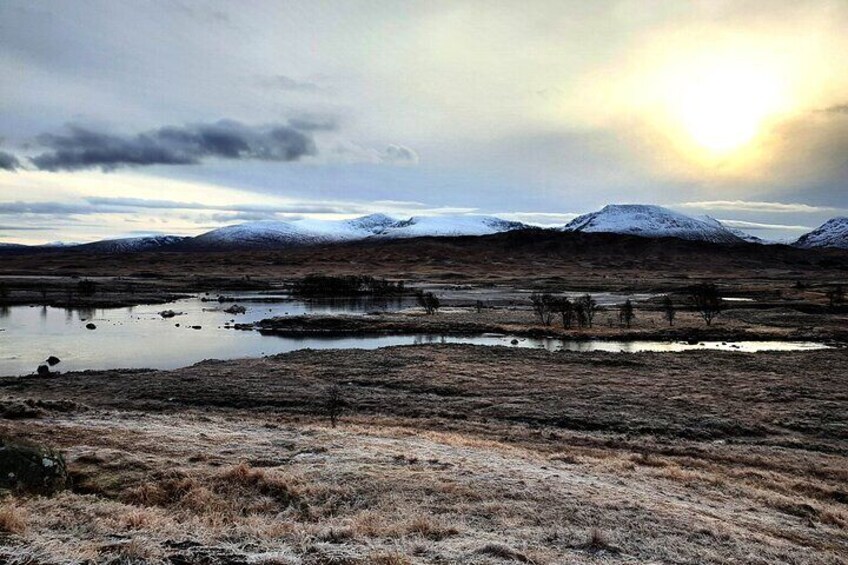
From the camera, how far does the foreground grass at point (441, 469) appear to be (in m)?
10.3

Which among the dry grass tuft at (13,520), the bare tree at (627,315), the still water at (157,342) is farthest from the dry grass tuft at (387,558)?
the bare tree at (627,315)

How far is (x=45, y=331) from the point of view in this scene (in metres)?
52.4

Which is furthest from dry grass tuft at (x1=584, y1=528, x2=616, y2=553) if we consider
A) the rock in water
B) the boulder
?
the rock in water

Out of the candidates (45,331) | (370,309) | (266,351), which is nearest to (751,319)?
(370,309)

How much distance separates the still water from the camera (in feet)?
132

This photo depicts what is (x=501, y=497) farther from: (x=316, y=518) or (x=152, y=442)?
(x=152, y=442)

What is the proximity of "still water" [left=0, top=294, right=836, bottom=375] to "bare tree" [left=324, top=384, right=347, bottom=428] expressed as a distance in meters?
15.7

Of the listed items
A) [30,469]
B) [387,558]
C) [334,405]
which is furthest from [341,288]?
[387,558]

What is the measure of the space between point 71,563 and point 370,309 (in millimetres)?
66549

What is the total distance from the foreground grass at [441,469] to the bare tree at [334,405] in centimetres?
51

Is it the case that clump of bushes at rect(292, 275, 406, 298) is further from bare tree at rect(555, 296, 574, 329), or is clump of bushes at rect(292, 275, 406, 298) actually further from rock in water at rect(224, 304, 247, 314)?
bare tree at rect(555, 296, 574, 329)

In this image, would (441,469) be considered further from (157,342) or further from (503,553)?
(157,342)

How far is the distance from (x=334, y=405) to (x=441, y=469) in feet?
33.0

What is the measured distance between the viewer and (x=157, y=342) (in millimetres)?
47406
